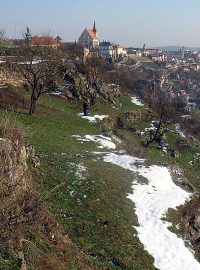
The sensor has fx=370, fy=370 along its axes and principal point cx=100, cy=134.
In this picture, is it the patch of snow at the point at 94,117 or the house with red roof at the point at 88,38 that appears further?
the house with red roof at the point at 88,38

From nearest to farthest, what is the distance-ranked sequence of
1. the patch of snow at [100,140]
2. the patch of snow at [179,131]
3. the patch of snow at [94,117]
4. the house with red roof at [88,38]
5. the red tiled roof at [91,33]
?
the patch of snow at [100,140], the patch of snow at [94,117], the patch of snow at [179,131], the house with red roof at [88,38], the red tiled roof at [91,33]

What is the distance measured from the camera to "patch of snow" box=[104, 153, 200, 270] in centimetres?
1683

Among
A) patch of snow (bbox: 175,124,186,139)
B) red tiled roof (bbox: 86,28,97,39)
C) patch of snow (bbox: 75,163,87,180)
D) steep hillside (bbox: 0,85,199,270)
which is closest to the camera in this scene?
steep hillside (bbox: 0,85,199,270)

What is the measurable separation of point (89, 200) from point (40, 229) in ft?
18.7

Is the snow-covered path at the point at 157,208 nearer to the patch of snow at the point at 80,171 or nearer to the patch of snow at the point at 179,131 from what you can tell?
the patch of snow at the point at 80,171

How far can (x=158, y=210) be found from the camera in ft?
68.3

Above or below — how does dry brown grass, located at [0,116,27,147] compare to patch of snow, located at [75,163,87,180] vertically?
above

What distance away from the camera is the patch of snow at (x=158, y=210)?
16.8m

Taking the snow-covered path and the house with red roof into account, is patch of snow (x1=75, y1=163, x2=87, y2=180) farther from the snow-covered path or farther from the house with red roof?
the house with red roof

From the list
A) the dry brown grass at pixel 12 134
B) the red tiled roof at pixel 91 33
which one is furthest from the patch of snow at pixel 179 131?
the red tiled roof at pixel 91 33

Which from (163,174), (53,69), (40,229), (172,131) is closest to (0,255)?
(40,229)

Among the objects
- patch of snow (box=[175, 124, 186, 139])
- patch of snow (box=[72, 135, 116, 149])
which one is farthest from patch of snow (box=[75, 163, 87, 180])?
patch of snow (box=[175, 124, 186, 139])

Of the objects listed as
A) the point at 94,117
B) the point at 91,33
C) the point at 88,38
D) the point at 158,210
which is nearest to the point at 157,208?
the point at 158,210

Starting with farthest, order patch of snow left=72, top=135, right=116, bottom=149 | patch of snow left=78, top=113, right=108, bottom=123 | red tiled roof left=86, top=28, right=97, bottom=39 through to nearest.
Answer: red tiled roof left=86, top=28, right=97, bottom=39, patch of snow left=78, top=113, right=108, bottom=123, patch of snow left=72, top=135, right=116, bottom=149
